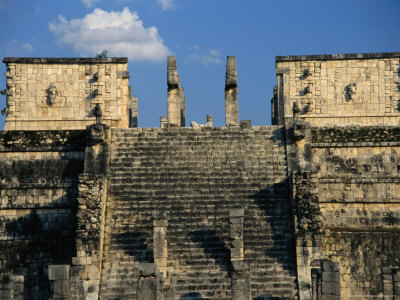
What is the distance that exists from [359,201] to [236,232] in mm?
4889

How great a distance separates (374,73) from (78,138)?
12069 mm

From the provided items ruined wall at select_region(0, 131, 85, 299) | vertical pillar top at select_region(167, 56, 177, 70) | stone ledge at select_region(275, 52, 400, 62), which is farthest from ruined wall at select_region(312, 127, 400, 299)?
ruined wall at select_region(0, 131, 85, 299)

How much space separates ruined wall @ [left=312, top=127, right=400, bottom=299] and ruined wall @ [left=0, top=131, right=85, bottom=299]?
790 cm

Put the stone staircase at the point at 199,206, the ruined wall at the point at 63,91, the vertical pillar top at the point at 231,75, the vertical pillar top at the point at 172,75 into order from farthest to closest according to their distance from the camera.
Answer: the vertical pillar top at the point at 172,75
the vertical pillar top at the point at 231,75
the ruined wall at the point at 63,91
the stone staircase at the point at 199,206

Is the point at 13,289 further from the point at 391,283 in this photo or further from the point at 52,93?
the point at 52,93

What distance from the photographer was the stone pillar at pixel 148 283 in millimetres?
21469

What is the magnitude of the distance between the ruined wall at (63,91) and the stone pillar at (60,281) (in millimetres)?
11465

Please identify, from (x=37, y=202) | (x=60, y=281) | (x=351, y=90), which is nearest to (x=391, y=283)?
(x=60, y=281)

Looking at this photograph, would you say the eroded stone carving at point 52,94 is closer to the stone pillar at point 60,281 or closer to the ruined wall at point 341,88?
the ruined wall at point 341,88

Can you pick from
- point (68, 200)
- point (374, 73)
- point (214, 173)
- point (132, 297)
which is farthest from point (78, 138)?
point (374, 73)

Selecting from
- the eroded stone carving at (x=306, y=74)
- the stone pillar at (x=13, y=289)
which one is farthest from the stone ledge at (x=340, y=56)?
the stone pillar at (x=13, y=289)

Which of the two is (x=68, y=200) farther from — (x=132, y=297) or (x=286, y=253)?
(x=286, y=253)

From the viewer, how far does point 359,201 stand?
26.6 meters

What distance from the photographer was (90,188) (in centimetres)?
2548
